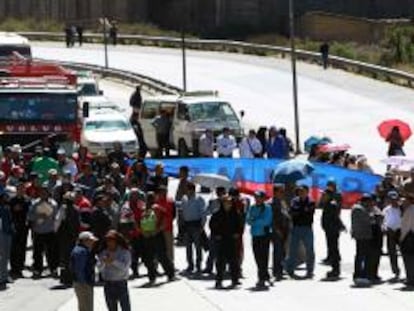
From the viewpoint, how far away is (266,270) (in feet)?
74.1

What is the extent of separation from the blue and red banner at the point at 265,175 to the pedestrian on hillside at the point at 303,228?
5401mm

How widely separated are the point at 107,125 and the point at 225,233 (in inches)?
727

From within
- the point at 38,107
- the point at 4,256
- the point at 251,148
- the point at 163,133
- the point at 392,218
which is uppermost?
the point at 38,107

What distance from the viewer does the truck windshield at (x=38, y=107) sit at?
36406 millimetres

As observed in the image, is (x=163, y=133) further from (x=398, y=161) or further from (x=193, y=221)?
(x=193, y=221)

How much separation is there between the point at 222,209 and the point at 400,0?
69825 mm

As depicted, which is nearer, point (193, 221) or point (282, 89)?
point (193, 221)

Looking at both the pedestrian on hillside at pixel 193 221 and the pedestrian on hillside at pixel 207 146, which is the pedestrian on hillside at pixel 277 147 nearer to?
the pedestrian on hillside at pixel 207 146

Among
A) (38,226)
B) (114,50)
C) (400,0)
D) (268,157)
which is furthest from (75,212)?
(400,0)

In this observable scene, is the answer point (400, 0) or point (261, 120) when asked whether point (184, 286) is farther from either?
point (400, 0)

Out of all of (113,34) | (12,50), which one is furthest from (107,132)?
(113,34)

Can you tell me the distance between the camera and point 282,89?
5794cm

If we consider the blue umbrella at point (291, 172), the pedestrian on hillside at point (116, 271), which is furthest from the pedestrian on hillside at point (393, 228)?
the pedestrian on hillside at point (116, 271)

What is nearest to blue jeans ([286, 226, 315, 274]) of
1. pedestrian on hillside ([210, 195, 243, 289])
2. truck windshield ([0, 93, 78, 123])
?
pedestrian on hillside ([210, 195, 243, 289])
